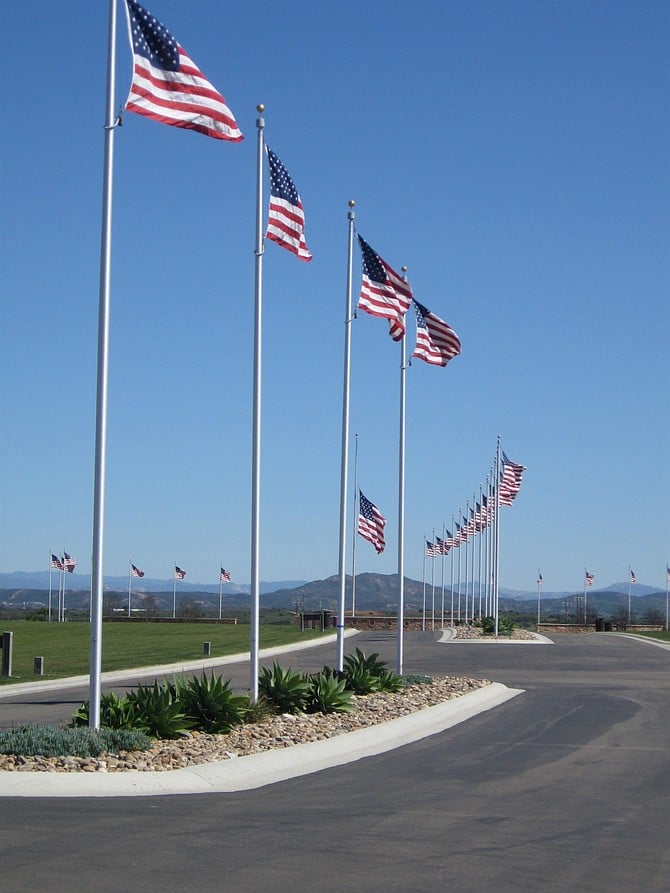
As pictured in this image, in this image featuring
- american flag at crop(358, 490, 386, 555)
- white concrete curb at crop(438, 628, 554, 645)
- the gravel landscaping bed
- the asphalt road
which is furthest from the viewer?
white concrete curb at crop(438, 628, 554, 645)

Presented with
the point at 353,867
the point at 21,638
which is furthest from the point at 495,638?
the point at 353,867

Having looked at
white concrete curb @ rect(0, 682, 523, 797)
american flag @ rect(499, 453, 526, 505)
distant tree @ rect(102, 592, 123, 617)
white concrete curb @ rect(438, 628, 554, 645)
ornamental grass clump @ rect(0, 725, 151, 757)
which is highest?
american flag @ rect(499, 453, 526, 505)

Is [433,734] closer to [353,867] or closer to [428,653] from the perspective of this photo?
[353,867]

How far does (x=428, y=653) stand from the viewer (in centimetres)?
4244

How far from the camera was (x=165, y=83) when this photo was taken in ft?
50.2

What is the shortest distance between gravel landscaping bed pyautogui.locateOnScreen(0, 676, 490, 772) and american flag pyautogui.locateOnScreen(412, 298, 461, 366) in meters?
7.21

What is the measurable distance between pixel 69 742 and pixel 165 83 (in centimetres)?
816

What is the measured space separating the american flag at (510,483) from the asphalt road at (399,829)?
116 feet

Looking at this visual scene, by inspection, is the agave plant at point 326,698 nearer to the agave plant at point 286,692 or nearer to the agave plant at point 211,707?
the agave plant at point 286,692

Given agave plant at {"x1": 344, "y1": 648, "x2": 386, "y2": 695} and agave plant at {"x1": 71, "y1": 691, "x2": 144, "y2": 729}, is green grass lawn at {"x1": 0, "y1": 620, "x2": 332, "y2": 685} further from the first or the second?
agave plant at {"x1": 71, "y1": 691, "x2": 144, "y2": 729}

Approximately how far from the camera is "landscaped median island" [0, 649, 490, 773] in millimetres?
14008

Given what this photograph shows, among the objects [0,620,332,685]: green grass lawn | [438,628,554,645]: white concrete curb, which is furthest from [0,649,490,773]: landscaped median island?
[438,628,554,645]: white concrete curb

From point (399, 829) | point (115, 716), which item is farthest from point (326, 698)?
point (399, 829)

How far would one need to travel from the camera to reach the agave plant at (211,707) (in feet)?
54.9
